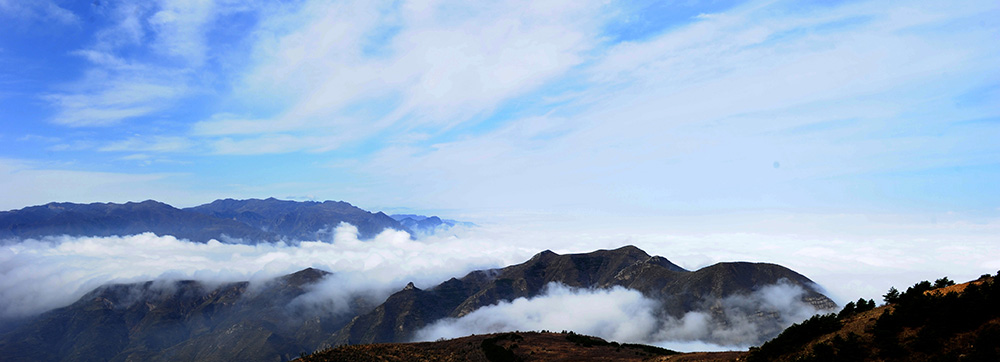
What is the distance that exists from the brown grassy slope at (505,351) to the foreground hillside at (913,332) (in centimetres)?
2029

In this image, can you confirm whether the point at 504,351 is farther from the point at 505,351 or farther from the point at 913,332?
the point at 913,332

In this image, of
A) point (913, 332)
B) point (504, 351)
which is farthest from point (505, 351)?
point (913, 332)

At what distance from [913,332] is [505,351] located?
136 ft

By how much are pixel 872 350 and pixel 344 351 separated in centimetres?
5130

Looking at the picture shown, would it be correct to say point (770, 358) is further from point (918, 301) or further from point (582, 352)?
point (582, 352)

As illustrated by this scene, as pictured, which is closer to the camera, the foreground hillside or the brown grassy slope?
the foreground hillside

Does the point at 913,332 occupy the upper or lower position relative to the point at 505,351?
upper

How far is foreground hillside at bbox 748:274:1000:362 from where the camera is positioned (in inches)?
821

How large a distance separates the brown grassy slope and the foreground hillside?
66.6 ft

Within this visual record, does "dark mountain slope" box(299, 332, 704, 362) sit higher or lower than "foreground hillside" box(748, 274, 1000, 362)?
lower

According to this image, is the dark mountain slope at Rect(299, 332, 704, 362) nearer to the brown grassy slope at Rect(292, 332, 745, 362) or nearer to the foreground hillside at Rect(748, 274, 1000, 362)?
the brown grassy slope at Rect(292, 332, 745, 362)

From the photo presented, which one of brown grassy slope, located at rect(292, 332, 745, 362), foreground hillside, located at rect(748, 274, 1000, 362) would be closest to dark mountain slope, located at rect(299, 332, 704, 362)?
brown grassy slope, located at rect(292, 332, 745, 362)

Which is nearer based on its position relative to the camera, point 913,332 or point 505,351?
point 913,332

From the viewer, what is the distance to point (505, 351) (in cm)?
5594
